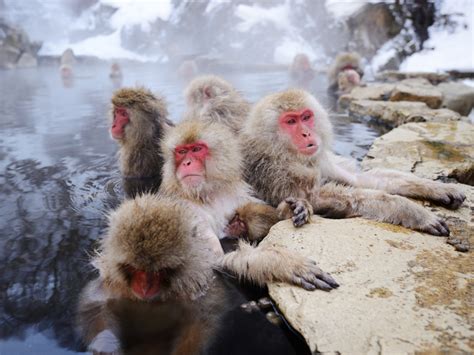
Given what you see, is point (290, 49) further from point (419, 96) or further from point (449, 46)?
point (419, 96)

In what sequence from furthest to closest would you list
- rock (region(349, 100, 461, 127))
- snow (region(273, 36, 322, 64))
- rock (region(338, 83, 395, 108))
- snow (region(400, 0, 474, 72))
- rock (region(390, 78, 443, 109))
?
snow (region(273, 36, 322, 64)) → snow (region(400, 0, 474, 72)) → rock (region(338, 83, 395, 108)) → rock (region(390, 78, 443, 109)) → rock (region(349, 100, 461, 127))

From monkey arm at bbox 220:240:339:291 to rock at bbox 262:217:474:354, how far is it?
Result: 0.05 m

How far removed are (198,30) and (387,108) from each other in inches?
650

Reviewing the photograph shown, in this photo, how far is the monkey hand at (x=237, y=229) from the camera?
302 centimetres

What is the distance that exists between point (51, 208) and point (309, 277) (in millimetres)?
2382

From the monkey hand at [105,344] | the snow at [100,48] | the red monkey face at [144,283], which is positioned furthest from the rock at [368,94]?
the snow at [100,48]

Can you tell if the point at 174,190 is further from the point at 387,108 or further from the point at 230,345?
the point at 387,108

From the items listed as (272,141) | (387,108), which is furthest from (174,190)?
(387,108)

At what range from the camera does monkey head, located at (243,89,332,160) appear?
3.11 meters

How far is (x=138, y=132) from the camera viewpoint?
14.4ft

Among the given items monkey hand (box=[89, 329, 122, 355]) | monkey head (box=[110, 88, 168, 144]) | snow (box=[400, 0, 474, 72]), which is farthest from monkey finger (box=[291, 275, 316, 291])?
snow (box=[400, 0, 474, 72])

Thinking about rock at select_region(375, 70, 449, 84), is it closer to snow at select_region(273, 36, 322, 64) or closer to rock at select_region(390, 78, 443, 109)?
rock at select_region(390, 78, 443, 109)

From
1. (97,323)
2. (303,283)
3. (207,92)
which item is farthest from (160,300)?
(207,92)

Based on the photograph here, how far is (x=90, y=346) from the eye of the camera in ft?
6.21
